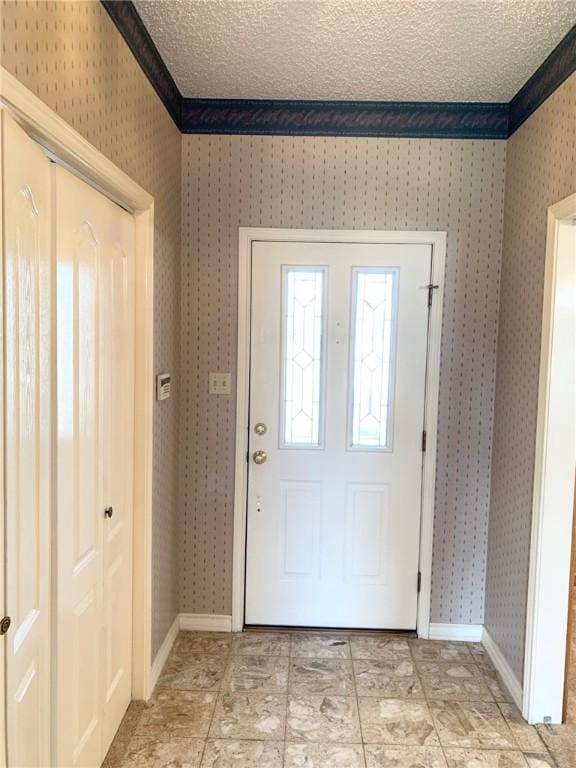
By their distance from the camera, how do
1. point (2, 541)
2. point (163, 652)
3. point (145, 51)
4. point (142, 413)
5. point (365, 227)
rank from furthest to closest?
1. point (365, 227)
2. point (163, 652)
3. point (142, 413)
4. point (145, 51)
5. point (2, 541)

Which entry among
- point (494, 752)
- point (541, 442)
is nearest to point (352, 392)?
point (541, 442)

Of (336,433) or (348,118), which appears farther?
(336,433)

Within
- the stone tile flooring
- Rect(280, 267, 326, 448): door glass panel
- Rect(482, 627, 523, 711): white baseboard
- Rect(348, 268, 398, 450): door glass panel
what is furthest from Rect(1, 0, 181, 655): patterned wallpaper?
Rect(482, 627, 523, 711): white baseboard

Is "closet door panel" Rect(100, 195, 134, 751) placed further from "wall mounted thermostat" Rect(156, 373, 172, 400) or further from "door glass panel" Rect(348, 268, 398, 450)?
"door glass panel" Rect(348, 268, 398, 450)

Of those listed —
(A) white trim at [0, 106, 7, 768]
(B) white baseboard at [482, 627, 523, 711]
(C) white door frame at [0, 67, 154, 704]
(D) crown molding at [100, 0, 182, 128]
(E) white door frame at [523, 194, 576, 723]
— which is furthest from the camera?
(B) white baseboard at [482, 627, 523, 711]

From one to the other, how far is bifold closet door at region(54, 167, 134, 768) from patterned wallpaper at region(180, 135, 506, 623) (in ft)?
1.96

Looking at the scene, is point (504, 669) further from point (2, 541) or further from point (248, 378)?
point (2, 541)

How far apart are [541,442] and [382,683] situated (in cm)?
126

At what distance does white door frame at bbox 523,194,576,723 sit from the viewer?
1.90m

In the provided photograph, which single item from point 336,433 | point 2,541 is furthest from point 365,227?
point 2,541

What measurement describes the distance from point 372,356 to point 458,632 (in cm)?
148

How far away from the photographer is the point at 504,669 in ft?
7.33

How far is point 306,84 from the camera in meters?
2.18

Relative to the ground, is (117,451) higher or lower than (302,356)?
lower
